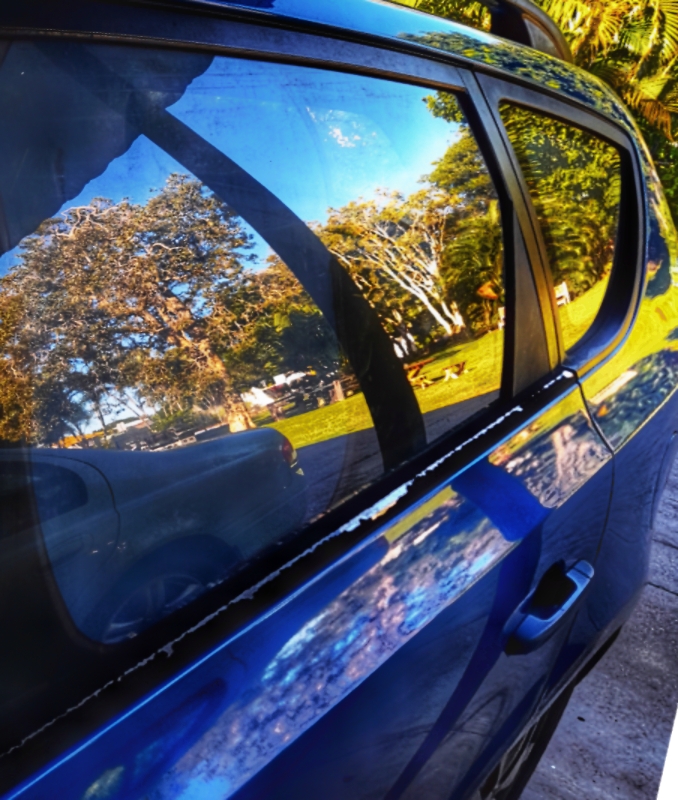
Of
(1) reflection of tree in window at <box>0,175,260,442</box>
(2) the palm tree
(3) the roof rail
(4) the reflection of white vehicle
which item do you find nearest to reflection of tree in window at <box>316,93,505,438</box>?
(1) reflection of tree in window at <box>0,175,260,442</box>

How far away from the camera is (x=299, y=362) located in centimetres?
115

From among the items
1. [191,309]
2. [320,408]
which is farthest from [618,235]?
[191,309]

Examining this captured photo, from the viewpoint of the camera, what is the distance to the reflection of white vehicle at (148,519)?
0.93 m

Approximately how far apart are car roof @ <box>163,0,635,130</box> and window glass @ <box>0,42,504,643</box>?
2.9 inches

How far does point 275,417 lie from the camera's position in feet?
3.64

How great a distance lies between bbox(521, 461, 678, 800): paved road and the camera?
2.25 metres

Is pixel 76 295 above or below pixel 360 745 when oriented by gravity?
above

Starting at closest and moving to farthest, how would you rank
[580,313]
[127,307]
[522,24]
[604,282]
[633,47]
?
[127,307]
[580,313]
[604,282]
[522,24]
[633,47]

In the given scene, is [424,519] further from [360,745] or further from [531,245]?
[531,245]

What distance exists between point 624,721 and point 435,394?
68.4 inches

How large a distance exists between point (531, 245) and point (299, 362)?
71 centimetres

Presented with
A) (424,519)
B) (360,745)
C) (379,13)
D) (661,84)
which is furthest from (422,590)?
(661,84)

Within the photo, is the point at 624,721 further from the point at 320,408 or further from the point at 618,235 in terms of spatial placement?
the point at 320,408

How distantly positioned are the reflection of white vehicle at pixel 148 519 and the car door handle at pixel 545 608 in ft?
1.62
